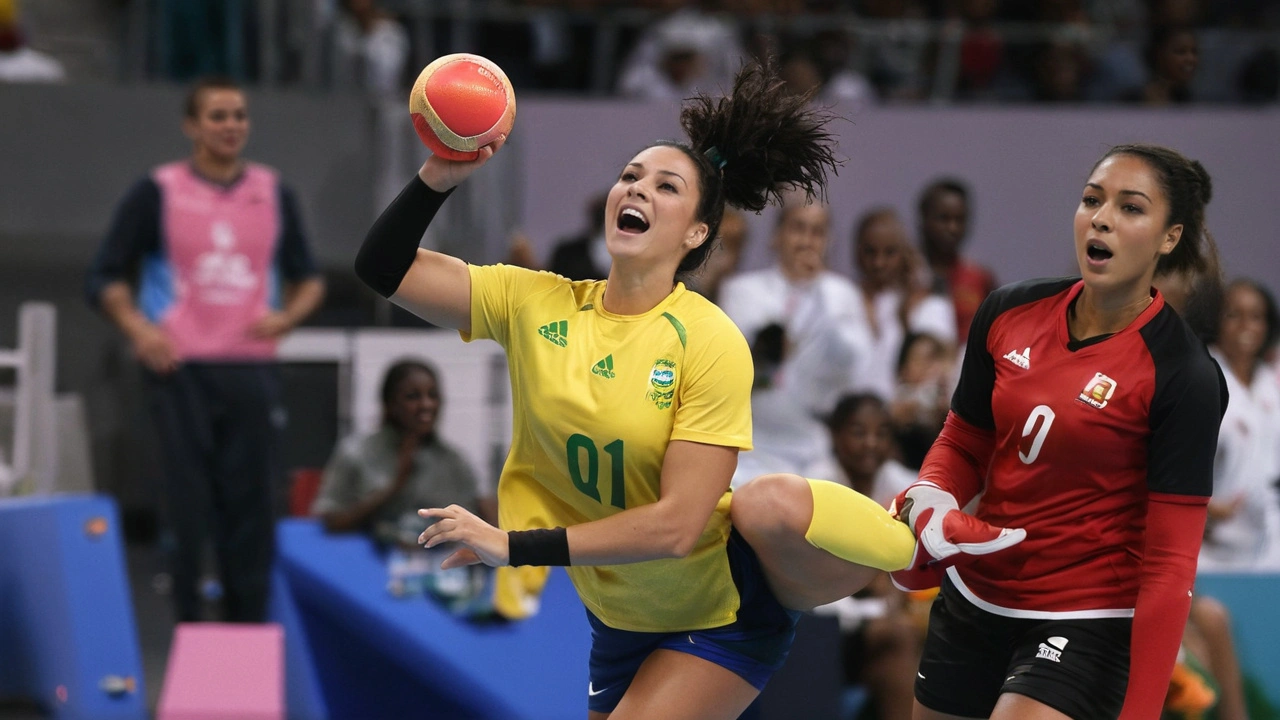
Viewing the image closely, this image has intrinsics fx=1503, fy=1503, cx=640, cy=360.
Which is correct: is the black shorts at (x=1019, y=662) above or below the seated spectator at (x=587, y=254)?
below

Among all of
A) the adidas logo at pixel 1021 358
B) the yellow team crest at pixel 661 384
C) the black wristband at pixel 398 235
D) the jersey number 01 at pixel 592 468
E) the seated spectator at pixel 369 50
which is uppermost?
the seated spectator at pixel 369 50

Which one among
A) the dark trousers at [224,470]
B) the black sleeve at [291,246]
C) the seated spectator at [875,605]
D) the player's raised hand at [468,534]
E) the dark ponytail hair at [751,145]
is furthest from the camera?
the black sleeve at [291,246]

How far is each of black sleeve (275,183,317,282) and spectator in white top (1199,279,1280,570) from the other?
3441 mm

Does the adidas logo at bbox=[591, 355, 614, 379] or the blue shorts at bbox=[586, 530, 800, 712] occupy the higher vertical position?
the adidas logo at bbox=[591, 355, 614, 379]

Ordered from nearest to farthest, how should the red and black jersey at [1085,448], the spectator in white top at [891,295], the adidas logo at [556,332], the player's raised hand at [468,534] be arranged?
the player's raised hand at [468,534], the red and black jersey at [1085,448], the adidas logo at [556,332], the spectator in white top at [891,295]

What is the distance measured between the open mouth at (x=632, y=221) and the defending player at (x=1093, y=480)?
0.70 metres

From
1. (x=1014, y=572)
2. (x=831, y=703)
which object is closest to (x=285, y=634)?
(x=831, y=703)

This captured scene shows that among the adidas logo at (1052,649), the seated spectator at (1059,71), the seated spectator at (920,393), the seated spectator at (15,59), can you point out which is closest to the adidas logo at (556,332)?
the adidas logo at (1052,649)

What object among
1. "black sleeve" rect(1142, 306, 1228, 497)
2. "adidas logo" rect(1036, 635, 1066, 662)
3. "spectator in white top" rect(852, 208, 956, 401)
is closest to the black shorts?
"adidas logo" rect(1036, 635, 1066, 662)

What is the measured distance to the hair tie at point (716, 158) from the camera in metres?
2.99

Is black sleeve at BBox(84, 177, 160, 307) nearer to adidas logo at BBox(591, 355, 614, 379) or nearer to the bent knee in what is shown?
adidas logo at BBox(591, 355, 614, 379)

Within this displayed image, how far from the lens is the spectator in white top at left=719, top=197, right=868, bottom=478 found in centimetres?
573

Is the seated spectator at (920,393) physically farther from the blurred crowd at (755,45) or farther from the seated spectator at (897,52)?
the seated spectator at (897,52)

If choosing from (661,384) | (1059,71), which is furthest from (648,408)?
(1059,71)
